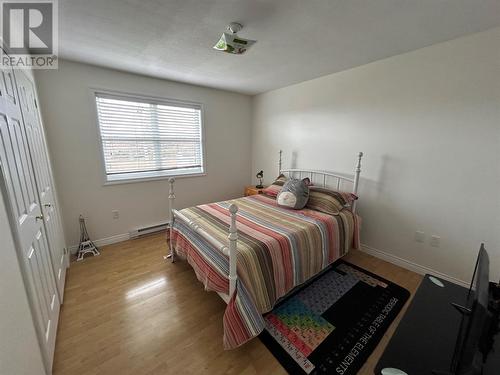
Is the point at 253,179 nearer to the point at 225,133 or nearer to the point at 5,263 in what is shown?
the point at 225,133

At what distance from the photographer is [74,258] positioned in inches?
105

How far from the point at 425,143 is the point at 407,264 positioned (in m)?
1.45

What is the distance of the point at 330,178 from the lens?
3150mm

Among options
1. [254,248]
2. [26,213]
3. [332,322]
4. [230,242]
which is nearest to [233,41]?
[230,242]

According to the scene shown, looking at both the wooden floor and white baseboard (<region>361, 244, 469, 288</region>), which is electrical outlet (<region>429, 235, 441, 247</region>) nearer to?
white baseboard (<region>361, 244, 469, 288</region>)

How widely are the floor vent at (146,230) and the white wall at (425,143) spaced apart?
2.81 metres

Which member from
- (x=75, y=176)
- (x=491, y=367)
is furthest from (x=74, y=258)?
(x=491, y=367)

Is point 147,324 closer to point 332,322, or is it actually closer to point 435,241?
point 332,322

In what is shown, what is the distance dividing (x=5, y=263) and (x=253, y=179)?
12.8 ft

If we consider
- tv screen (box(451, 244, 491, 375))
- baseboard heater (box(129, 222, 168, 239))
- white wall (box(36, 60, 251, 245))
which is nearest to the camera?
tv screen (box(451, 244, 491, 375))

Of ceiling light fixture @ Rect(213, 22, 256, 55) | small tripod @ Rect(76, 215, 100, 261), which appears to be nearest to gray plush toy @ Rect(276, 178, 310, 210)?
ceiling light fixture @ Rect(213, 22, 256, 55)

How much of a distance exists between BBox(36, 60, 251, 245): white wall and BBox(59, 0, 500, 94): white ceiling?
0.32m

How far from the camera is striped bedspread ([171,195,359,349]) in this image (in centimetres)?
150

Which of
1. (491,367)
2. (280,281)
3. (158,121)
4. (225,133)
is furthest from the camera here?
(225,133)
